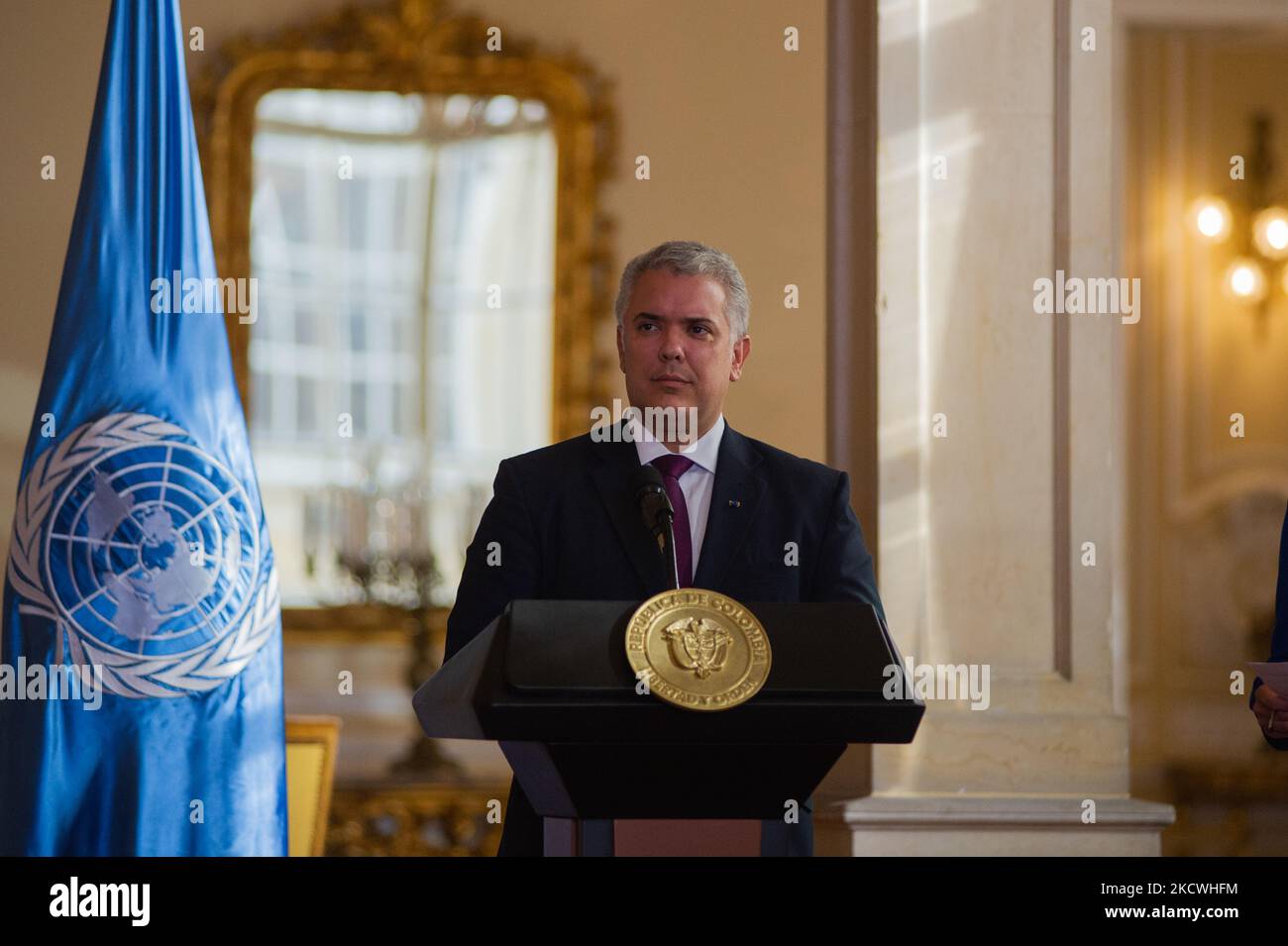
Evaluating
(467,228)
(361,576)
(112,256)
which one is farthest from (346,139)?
(112,256)

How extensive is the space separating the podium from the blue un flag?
1.82 m

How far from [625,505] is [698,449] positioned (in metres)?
0.14

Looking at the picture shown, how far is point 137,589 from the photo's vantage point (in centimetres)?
336

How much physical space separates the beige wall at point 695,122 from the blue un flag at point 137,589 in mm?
2729

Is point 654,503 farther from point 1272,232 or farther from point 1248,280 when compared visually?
point 1248,280

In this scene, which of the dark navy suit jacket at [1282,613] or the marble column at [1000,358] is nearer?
the dark navy suit jacket at [1282,613]

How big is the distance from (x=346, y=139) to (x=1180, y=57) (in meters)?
4.33


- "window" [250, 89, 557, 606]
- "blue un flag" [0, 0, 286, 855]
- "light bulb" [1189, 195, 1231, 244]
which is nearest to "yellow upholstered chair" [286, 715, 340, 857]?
"blue un flag" [0, 0, 286, 855]

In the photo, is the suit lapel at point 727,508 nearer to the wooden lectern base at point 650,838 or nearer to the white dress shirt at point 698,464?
the white dress shirt at point 698,464

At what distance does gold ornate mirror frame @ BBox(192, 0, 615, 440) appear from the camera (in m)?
6.12

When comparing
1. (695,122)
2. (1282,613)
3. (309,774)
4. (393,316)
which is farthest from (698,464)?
(695,122)

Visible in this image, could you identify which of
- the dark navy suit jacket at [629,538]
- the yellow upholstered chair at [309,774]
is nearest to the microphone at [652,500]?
the dark navy suit jacket at [629,538]

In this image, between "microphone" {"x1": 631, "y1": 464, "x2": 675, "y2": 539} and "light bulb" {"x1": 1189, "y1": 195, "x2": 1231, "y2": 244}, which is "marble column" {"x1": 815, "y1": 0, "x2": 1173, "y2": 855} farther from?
"light bulb" {"x1": 1189, "y1": 195, "x2": 1231, "y2": 244}

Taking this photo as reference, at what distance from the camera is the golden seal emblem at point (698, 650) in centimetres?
165
